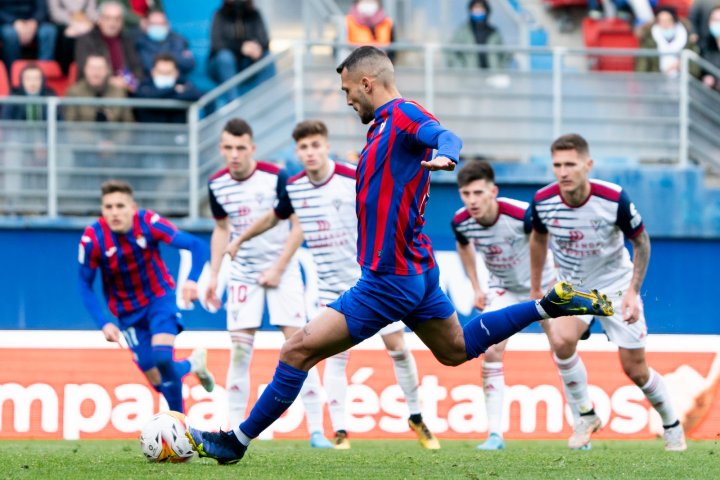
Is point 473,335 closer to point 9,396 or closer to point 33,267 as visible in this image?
point 9,396

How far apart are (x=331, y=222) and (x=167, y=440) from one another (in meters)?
3.62

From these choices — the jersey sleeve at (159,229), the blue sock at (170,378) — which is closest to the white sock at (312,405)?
the blue sock at (170,378)

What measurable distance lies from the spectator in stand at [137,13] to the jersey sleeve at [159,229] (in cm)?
562

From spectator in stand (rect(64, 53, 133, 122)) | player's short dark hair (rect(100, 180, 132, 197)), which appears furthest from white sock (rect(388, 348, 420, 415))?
spectator in stand (rect(64, 53, 133, 122))

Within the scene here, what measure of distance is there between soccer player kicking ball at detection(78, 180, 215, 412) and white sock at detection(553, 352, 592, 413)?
291cm

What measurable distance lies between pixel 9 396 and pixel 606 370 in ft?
19.0

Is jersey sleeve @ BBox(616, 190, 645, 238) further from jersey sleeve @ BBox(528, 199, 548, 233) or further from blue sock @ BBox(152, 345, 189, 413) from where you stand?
blue sock @ BBox(152, 345, 189, 413)

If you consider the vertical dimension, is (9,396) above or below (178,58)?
below

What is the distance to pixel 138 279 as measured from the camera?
37.8ft

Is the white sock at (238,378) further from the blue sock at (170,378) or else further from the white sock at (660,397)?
the white sock at (660,397)

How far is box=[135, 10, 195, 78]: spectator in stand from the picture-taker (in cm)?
1647

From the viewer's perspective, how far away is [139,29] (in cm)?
1675

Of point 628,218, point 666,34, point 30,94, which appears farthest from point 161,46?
point 628,218

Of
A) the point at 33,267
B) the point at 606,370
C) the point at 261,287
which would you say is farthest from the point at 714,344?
the point at 33,267
